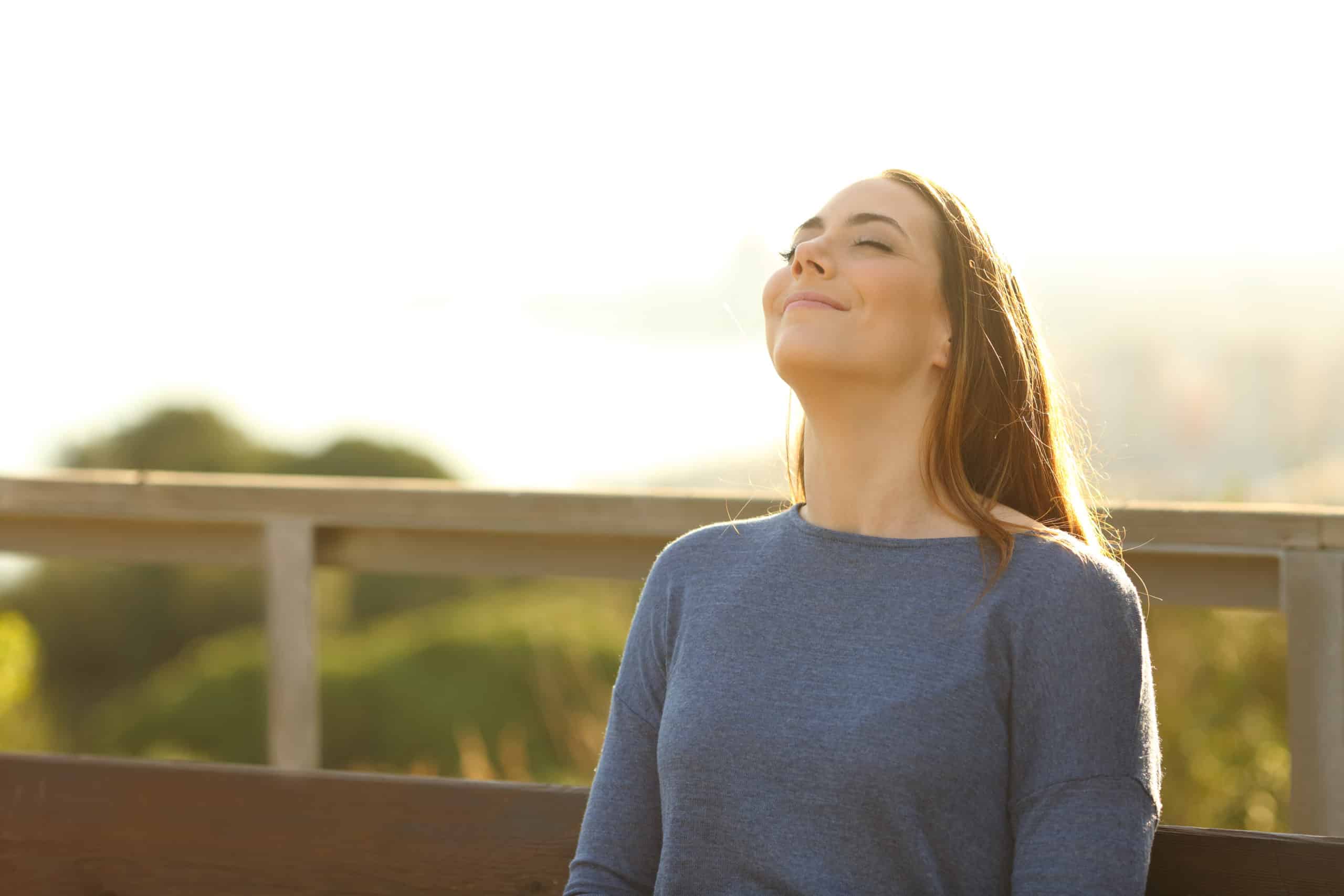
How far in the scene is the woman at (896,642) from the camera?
57.4 inches

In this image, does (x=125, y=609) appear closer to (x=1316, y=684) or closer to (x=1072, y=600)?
(x=1316, y=684)

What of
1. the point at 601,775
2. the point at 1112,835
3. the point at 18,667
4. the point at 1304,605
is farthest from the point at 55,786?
the point at 18,667

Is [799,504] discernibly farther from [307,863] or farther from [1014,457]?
[307,863]

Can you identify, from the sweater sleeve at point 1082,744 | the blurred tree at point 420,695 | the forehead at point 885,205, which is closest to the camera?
the sweater sleeve at point 1082,744

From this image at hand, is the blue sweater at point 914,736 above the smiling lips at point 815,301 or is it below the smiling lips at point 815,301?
below

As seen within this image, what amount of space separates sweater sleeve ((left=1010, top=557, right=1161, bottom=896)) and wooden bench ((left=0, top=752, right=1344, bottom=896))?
0.59m

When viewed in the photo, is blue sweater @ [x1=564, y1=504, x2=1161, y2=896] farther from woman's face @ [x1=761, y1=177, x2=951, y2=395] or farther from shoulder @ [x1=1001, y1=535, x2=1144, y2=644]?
woman's face @ [x1=761, y1=177, x2=951, y2=395]

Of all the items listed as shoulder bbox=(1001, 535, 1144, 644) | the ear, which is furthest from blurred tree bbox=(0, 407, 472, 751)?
shoulder bbox=(1001, 535, 1144, 644)

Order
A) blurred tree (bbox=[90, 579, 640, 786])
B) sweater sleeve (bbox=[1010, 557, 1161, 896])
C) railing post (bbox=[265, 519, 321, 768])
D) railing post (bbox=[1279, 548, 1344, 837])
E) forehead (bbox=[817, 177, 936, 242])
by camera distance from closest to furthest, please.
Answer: sweater sleeve (bbox=[1010, 557, 1161, 896]), forehead (bbox=[817, 177, 936, 242]), railing post (bbox=[1279, 548, 1344, 837]), railing post (bbox=[265, 519, 321, 768]), blurred tree (bbox=[90, 579, 640, 786])

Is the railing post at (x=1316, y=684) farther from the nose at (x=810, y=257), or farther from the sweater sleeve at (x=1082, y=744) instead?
the nose at (x=810, y=257)

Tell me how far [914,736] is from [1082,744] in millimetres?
174

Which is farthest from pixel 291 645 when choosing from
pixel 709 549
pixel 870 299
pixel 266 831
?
pixel 870 299

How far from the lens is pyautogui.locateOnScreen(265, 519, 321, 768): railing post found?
304 centimetres

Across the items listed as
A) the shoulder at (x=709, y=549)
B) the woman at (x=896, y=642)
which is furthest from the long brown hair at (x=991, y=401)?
the shoulder at (x=709, y=549)
